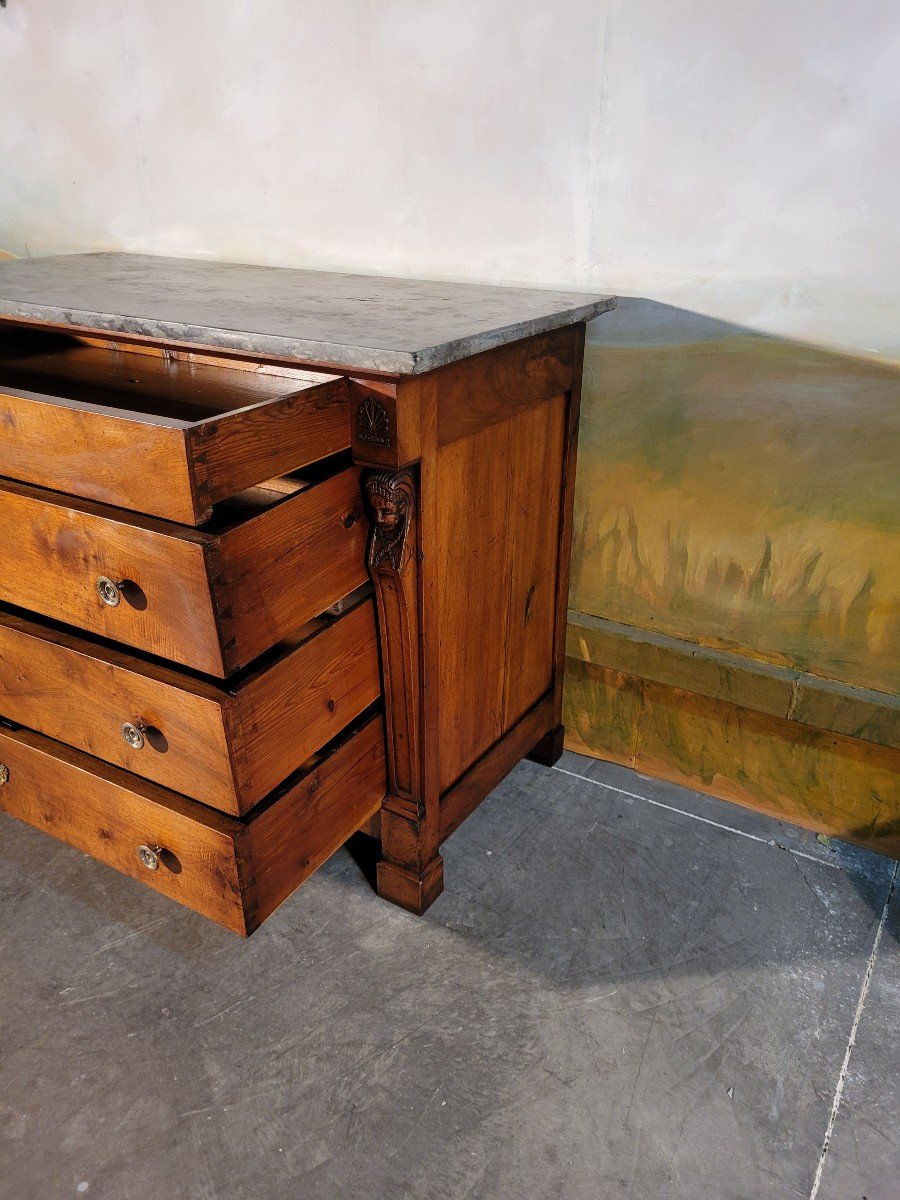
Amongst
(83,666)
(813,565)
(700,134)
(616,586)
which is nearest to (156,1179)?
(83,666)

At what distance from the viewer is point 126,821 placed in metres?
1.24

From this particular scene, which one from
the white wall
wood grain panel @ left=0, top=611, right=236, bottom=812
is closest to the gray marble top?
the white wall

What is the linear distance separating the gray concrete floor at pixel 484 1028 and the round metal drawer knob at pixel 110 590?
634 millimetres

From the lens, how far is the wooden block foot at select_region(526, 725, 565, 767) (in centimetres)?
179

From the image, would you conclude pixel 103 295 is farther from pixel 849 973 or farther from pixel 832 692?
pixel 849 973

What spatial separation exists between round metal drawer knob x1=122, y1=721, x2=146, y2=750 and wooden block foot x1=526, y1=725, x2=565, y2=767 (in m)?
0.87

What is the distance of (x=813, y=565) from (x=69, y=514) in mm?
1161

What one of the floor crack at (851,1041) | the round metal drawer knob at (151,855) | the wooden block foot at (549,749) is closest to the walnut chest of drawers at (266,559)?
the round metal drawer knob at (151,855)

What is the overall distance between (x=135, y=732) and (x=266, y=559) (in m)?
0.33

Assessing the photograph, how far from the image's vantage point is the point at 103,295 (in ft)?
4.53

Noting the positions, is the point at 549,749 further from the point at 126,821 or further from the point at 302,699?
the point at 126,821

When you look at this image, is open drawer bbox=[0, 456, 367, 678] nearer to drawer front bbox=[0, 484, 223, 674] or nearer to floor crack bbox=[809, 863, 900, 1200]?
drawer front bbox=[0, 484, 223, 674]

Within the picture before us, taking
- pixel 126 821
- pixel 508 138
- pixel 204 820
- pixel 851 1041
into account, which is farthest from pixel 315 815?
pixel 508 138

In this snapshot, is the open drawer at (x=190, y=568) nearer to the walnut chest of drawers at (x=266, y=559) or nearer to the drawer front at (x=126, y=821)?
the walnut chest of drawers at (x=266, y=559)
